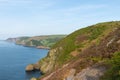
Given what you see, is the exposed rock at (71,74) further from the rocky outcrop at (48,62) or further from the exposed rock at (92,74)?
the rocky outcrop at (48,62)

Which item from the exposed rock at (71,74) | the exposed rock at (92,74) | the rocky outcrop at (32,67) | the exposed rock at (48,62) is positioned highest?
the exposed rock at (92,74)

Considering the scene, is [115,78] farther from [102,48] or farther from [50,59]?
[50,59]

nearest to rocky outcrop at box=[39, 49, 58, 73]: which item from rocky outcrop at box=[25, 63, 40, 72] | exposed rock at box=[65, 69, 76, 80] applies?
rocky outcrop at box=[25, 63, 40, 72]

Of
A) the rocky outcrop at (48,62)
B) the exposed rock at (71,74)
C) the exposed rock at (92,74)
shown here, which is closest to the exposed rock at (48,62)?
the rocky outcrop at (48,62)

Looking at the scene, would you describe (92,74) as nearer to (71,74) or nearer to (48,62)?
(71,74)

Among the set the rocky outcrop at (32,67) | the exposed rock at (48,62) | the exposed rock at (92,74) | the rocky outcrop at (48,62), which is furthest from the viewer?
the rocky outcrop at (32,67)

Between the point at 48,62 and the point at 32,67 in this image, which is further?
the point at 32,67

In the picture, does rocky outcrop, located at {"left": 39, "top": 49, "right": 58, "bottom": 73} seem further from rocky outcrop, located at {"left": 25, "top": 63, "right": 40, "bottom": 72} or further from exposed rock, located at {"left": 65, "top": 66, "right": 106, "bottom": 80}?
exposed rock, located at {"left": 65, "top": 66, "right": 106, "bottom": 80}

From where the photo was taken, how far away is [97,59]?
31.6 meters

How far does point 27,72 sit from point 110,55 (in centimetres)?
8378

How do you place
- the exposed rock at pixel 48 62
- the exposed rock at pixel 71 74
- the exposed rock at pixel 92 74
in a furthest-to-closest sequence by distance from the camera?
the exposed rock at pixel 48 62, the exposed rock at pixel 71 74, the exposed rock at pixel 92 74

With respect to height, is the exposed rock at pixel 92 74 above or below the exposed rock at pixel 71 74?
above

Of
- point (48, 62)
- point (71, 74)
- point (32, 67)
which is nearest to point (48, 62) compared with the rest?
point (48, 62)

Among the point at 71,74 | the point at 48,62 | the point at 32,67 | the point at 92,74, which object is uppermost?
the point at 92,74
